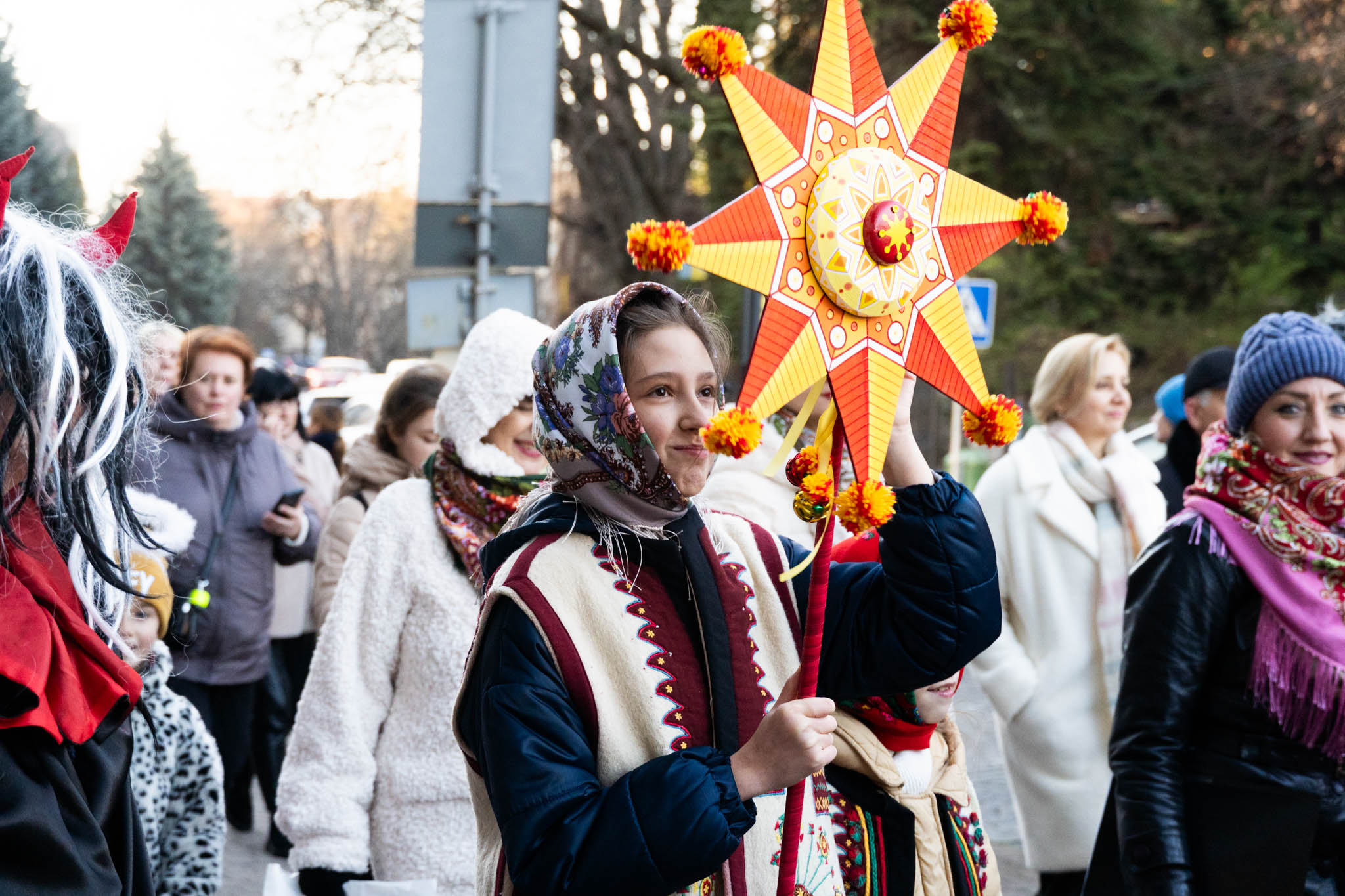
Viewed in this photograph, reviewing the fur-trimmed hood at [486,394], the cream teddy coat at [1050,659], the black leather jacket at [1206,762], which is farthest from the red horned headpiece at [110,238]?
the cream teddy coat at [1050,659]

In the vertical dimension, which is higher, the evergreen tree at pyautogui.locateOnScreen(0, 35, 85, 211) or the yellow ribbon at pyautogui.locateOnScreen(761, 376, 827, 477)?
the evergreen tree at pyautogui.locateOnScreen(0, 35, 85, 211)

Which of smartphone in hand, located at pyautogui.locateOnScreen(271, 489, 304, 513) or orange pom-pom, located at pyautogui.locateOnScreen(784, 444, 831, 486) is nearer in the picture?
orange pom-pom, located at pyautogui.locateOnScreen(784, 444, 831, 486)

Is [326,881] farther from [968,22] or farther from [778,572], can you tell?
[968,22]

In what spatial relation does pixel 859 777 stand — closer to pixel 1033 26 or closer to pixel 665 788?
pixel 665 788

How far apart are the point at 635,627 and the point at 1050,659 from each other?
9.96 ft

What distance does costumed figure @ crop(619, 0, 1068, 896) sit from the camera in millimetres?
1783

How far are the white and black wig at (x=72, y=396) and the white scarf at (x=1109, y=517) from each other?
3.56 meters

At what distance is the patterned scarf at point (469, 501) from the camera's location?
A: 11.0 ft

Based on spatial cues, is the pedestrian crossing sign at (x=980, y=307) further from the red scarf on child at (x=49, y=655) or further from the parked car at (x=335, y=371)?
the parked car at (x=335, y=371)

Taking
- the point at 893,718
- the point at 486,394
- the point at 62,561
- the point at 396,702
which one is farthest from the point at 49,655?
the point at 486,394

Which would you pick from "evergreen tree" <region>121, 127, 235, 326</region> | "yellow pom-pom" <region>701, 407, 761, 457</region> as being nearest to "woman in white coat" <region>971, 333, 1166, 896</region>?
"yellow pom-pom" <region>701, 407, 761, 457</region>

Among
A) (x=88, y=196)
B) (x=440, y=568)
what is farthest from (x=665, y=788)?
(x=88, y=196)

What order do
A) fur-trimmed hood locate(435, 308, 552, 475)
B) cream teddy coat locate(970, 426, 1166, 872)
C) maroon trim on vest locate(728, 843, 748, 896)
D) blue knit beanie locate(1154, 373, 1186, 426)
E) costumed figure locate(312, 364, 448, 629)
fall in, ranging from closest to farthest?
maroon trim on vest locate(728, 843, 748, 896), fur-trimmed hood locate(435, 308, 552, 475), cream teddy coat locate(970, 426, 1166, 872), costumed figure locate(312, 364, 448, 629), blue knit beanie locate(1154, 373, 1186, 426)

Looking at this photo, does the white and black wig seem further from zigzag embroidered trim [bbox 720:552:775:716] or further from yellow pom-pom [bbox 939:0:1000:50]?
yellow pom-pom [bbox 939:0:1000:50]
